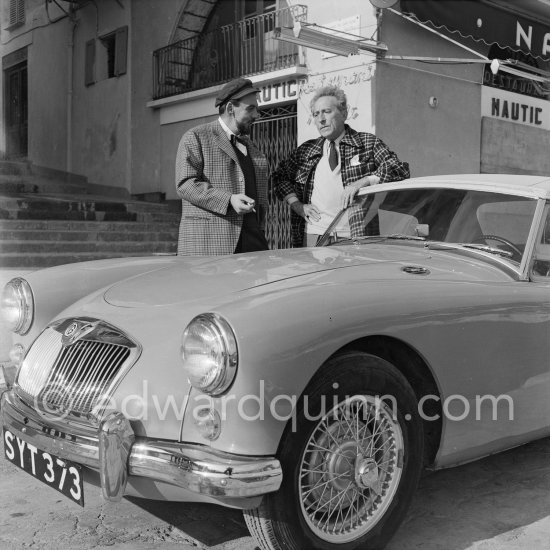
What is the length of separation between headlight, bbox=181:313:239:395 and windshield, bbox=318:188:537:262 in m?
1.55

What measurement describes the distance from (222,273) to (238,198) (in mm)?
1166

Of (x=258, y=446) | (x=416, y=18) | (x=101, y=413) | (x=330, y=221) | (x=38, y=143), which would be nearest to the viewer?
(x=258, y=446)

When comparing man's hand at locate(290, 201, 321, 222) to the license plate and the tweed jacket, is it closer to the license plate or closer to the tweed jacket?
the tweed jacket

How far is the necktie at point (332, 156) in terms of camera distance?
452cm

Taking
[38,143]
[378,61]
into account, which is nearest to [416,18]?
[378,61]

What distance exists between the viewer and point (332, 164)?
178 inches

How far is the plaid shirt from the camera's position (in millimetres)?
4473

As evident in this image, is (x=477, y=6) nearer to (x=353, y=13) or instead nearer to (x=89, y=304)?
(x=353, y=13)

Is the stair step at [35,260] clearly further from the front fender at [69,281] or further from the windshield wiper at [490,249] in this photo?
the windshield wiper at [490,249]

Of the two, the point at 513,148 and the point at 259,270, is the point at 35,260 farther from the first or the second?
the point at 513,148

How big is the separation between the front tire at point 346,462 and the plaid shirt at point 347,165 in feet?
7.17

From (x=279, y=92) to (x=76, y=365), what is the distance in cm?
938

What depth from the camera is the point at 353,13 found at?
33.3 ft

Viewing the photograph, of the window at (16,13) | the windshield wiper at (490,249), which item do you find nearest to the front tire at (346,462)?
the windshield wiper at (490,249)
